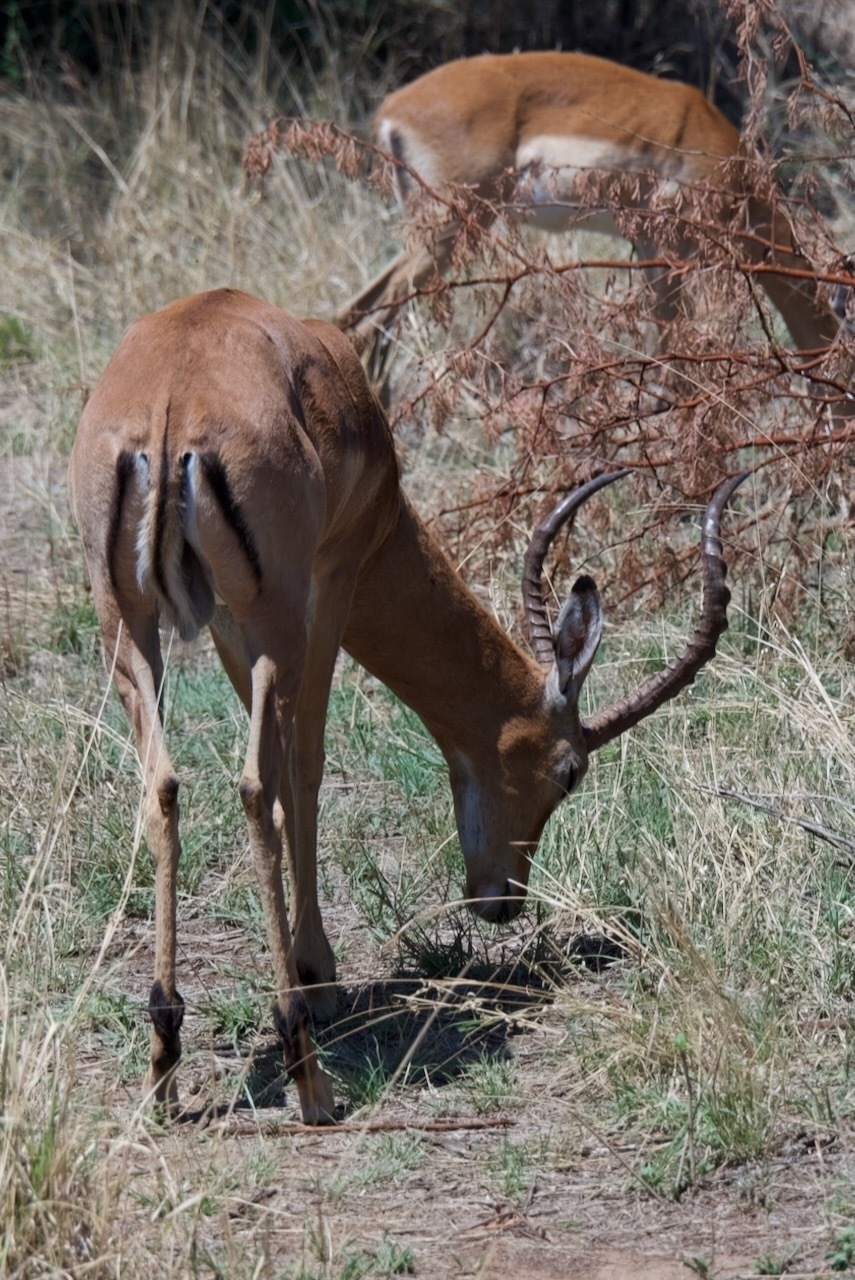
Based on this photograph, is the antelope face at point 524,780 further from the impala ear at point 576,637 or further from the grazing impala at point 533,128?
the grazing impala at point 533,128

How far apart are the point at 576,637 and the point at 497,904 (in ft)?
2.37

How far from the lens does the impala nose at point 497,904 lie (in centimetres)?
450

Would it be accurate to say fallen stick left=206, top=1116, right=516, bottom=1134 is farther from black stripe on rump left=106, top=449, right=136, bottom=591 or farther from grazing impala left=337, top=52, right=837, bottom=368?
grazing impala left=337, top=52, right=837, bottom=368

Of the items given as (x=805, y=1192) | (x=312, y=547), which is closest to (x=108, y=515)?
(x=312, y=547)

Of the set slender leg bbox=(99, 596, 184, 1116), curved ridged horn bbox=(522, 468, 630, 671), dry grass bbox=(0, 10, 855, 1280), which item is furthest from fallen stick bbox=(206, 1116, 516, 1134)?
curved ridged horn bbox=(522, 468, 630, 671)

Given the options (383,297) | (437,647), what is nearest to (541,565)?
(437,647)

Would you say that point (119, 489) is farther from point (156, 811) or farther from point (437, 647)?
point (437, 647)

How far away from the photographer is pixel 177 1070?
390 centimetres

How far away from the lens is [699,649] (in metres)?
4.36

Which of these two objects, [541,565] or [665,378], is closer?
[541,565]

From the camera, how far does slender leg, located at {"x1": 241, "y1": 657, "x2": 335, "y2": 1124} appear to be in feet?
11.6

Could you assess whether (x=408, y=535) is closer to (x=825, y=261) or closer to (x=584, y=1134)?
(x=584, y=1134)

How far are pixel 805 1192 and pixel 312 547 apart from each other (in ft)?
5.31

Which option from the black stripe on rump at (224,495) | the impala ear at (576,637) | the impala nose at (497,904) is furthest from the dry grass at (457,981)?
the black stripe on rump at (224,495)
